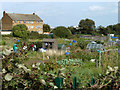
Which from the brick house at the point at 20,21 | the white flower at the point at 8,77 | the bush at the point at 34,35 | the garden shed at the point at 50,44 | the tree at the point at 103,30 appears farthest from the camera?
the tree at the point at 103,30

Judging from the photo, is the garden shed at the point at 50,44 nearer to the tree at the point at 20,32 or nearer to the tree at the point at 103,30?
the tree at the point at 20,32

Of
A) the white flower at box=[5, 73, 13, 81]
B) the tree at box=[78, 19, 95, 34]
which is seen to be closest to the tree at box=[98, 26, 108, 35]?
the tree at box=[78, 19, 95, 34]

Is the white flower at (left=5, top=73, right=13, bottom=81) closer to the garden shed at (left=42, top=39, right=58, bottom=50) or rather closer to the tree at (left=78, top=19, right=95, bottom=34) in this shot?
the garden shed at (left=42, top=39, right=58, bottom=50)

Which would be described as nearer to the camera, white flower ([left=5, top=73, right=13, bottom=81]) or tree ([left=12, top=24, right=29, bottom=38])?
white flower ([left=5, top=73, right=13, bottom=81])

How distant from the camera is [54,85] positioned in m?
1.99

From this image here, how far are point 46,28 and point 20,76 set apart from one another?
103 feet

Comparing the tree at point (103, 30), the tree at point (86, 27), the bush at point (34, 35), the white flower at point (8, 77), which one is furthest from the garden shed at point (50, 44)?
the tree at point (103, 30)

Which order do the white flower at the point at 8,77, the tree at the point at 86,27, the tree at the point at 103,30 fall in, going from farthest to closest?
1. the tree at the point at 86,27
2. the tree at the point at 103,30
3. the white flower at the point at 8,77

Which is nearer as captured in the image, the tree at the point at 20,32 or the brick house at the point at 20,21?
the tree at the point at 20,32

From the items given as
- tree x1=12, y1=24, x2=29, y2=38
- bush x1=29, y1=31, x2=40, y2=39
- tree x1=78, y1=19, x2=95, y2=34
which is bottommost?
bush x1=29, y1=31, x2=40, y2=39

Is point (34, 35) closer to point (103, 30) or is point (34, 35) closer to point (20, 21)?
point (20, 21)

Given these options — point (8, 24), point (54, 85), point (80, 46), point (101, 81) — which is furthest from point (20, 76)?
point (8, 24)

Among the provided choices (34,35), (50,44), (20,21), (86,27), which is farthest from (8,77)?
(86,27)

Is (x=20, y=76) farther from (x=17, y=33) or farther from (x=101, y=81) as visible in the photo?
(x=17, y=33)
